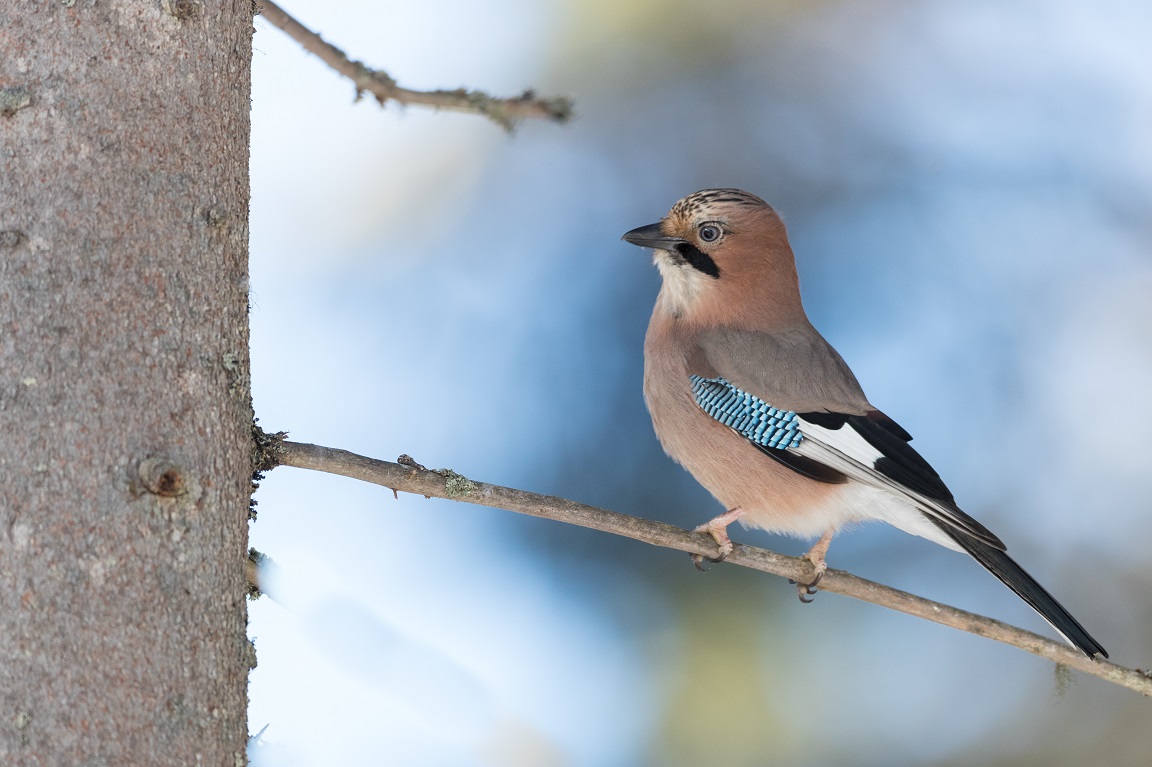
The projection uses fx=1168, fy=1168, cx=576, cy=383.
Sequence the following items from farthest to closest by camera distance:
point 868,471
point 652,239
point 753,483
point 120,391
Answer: point 652,239, point 753,483, point 868,471, point 120,391

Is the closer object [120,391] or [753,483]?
[120,391]

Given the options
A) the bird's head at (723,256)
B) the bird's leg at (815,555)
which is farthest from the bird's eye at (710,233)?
A: the bird's leg at (815,555)

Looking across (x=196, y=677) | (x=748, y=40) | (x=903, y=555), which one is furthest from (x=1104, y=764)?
(x=196, y=677)

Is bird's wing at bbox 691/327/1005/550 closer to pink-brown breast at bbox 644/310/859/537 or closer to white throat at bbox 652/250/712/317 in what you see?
pink-brown breast at bbox 644/310/859/537

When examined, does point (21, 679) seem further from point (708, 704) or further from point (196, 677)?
point (708, 704)

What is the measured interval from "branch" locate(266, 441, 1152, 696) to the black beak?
1.19 metres

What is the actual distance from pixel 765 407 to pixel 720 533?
584 mm

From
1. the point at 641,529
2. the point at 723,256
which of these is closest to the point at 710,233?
the point at 723,256

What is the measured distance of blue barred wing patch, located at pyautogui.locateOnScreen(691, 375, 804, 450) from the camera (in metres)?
3.30

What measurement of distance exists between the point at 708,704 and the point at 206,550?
284cm

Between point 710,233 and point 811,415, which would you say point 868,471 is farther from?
point 710,233

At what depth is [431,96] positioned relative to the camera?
2.86 meters

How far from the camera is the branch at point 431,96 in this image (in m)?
2.77

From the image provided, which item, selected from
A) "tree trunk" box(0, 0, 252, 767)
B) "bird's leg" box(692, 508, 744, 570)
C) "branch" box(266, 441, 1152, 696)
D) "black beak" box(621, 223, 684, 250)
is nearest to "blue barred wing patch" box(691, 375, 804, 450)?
"bird's leg" box(692, 508, 744, 570)
